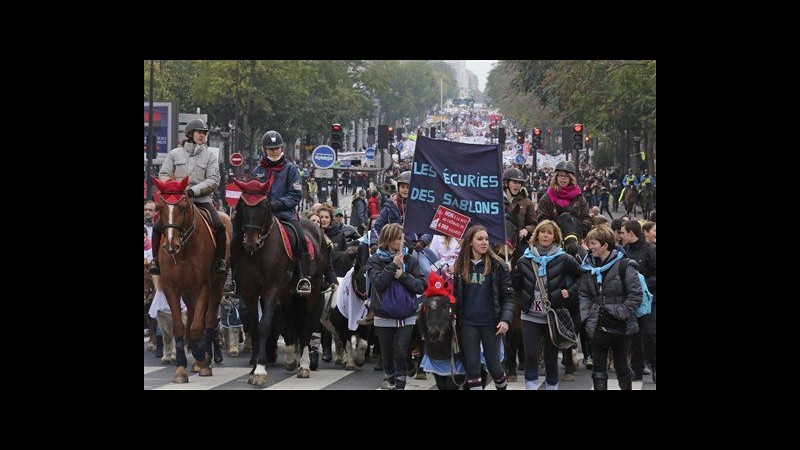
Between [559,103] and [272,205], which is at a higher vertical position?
[559,103]

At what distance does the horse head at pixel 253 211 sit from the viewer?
13.8m

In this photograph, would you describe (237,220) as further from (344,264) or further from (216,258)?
(344,264)

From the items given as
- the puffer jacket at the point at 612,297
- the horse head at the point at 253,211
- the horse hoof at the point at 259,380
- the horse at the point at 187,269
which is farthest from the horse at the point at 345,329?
the puffer jacket at the point at 612,297

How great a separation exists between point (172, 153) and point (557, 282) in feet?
14.8

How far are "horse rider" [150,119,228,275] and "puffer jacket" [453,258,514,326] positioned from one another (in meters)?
3.77

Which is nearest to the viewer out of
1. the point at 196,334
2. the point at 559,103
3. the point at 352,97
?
the point at 196,334

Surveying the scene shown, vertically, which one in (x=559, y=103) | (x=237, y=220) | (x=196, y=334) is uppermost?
(x=559, y=103)

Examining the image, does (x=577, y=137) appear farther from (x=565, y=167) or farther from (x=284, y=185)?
(x=284, y=185)

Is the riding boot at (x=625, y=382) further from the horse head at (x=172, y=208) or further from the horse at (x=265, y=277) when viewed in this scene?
the horse head at (x=172, y=208)

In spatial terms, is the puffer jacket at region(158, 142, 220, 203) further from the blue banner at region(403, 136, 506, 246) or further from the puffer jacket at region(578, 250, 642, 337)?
the puffer jacket at region(578, 250, 642, 337)

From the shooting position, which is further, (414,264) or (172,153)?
(172,153)

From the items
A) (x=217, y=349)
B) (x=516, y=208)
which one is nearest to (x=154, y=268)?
(x=217, y=349)

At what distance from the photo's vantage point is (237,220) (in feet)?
46.5
